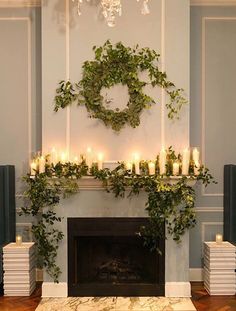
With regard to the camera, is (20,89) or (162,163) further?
(20,89)

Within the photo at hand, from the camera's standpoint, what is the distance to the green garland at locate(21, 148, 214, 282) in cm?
379

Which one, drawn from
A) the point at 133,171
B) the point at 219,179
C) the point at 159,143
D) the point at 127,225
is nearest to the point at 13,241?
the point at 127,225

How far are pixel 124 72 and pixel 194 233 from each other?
1750mm

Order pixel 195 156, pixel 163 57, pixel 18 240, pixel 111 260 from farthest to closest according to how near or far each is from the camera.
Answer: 1. pixel 111 260
2. pixel 18 240
3. pixel 163 57
4. pixel 195 156

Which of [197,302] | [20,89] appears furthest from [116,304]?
[20,89]

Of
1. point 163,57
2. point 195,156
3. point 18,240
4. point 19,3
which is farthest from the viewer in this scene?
point 19,3

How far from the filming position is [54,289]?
13.1 feet

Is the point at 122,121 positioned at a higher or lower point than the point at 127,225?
higher

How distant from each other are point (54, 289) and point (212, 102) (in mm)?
2336

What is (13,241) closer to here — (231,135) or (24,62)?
(24,62)

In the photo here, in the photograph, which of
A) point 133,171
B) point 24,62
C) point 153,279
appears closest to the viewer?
point 133,171

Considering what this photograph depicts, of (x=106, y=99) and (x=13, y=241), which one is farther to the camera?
(x=13, y=241)

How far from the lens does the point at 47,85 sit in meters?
3.99

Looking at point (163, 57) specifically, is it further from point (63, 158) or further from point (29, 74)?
point (29, 74)
